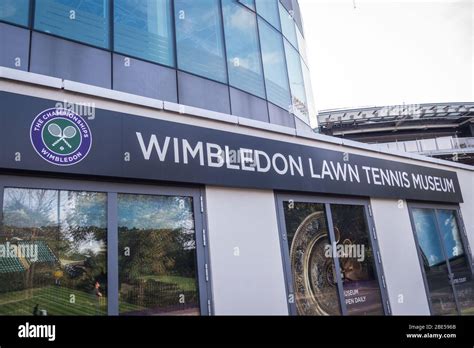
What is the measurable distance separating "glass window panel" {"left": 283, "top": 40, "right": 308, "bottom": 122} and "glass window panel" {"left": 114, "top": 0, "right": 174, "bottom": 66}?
458 cm

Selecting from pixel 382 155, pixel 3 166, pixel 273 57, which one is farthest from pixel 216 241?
pixel 273 57

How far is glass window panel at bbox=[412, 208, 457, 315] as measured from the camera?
7543mm

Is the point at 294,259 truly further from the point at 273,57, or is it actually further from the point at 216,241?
the point at 273,57

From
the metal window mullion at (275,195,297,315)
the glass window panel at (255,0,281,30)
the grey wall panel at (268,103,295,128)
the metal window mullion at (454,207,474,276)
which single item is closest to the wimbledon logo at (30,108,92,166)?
the metal window mullion at (275,195,297,315)

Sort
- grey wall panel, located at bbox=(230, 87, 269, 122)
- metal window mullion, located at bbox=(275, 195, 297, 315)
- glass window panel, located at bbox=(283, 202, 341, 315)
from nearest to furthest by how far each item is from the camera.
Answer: metal window mullion, located at bbox=(275, 195, 297, 315) < glass window panel, located at bbox=(283, 202, 341, 315) < grey wall panel, located at bbox=(230, 87, 269, 122)

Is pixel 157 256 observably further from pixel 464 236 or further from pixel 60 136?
pixel 464 236

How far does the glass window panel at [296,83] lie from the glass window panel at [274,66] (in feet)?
1.23

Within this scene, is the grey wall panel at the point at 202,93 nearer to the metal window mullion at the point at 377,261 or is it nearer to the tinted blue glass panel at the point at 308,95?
the metal window mullion at the point at 377,261

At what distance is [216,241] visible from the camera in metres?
4.63

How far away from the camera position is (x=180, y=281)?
435 cm

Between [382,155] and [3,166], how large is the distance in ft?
22.3

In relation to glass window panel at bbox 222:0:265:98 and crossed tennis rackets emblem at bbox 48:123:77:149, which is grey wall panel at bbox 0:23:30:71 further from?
glass window panel at bbox 222:0:265:98

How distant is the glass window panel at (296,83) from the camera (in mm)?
11258

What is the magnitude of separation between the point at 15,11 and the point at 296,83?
796 cm
